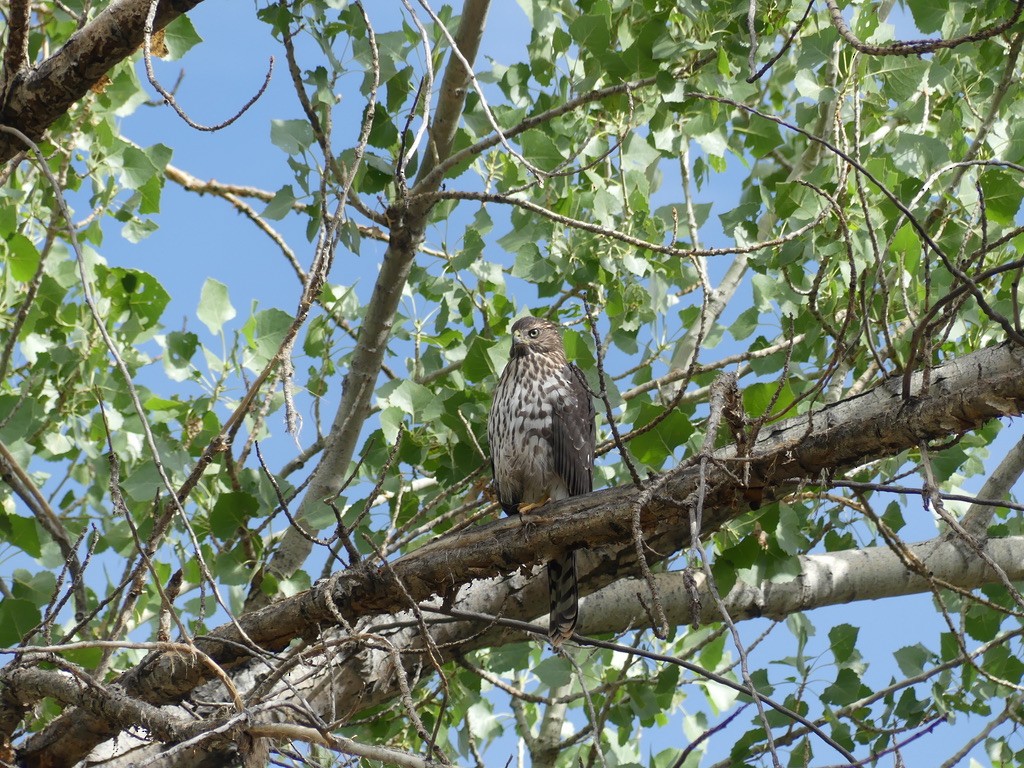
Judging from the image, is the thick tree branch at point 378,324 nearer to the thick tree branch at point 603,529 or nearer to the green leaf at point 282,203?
the green leaf at point 282,203

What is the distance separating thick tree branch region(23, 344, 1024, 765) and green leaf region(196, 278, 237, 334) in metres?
1.32

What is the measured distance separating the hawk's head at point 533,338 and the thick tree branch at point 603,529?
1.17 metres

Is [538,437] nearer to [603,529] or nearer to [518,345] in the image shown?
[518,345]

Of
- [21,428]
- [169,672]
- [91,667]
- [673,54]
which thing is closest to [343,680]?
[169,672]

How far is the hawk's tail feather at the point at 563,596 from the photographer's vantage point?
3.42 metres

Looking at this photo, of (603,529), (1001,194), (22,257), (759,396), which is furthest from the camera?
(22,257)

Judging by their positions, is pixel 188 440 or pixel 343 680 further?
pixel 188 440

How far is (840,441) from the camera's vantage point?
253cm

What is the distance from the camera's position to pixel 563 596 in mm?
3473

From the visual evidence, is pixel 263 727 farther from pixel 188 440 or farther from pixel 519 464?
pixel 188 440

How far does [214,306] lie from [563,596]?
1.79 m

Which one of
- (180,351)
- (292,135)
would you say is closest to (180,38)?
(292,135)

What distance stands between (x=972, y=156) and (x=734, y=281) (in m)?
1.60

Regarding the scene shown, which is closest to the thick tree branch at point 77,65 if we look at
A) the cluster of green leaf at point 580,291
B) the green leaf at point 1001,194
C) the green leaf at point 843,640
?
the cluster of green leaf at point 580,291
